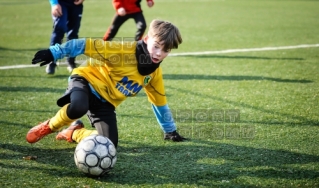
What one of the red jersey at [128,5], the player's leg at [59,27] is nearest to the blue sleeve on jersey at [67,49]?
the player's leg at [59,27]

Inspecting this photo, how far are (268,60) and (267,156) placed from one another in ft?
15.0

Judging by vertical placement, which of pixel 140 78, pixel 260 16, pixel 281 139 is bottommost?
pixel 260 16

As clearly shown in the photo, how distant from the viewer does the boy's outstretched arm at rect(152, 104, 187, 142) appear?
427cm

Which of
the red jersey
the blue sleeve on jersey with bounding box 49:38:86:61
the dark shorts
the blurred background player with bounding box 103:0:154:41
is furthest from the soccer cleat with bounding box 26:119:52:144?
the red jersey

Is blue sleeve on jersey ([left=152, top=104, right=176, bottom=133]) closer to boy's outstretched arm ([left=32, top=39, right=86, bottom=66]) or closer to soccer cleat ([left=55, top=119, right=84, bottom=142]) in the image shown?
soccer cleat ([left=55, top=119, right=84, bottom=142])

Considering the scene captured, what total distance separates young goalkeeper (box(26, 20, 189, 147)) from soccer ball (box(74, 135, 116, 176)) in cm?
37

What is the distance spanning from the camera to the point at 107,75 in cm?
393

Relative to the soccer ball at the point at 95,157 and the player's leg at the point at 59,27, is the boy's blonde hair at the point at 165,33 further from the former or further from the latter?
the player's leg at the point at 59,27

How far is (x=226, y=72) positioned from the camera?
724cm

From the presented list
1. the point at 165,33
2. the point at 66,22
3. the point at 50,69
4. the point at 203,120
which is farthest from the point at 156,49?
the point at 50,69

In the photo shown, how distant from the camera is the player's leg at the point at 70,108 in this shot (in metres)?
3.68

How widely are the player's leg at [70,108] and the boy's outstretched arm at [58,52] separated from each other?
321 mm

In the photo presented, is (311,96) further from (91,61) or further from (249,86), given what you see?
(91,61)

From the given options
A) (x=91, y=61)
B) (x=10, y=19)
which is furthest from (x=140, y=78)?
(x=10, y=19)
